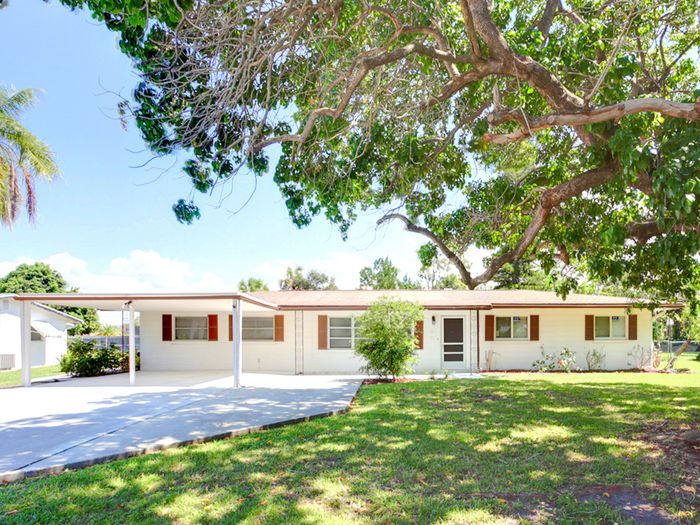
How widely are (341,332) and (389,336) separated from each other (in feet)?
13.7

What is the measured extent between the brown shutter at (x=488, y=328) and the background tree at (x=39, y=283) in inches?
1045

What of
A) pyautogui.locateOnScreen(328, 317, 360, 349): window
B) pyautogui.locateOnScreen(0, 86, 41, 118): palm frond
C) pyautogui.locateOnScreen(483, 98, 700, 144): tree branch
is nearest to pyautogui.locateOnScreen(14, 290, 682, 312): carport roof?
pyautogui.locateOnScreen(328, 317, 360, 349): window

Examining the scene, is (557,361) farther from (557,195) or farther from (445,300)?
(557,195)

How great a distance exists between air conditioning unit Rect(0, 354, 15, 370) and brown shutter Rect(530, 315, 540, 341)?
75.4 feet

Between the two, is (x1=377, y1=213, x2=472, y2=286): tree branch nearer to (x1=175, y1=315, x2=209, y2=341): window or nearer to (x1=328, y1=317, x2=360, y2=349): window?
(x1=328, y1=317, x2=360, y2=349): window

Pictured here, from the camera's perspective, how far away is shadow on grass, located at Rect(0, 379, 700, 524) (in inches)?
159

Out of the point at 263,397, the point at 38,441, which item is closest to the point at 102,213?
the point at 263,397

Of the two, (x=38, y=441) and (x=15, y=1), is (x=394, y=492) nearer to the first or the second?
(x=38, y=441)

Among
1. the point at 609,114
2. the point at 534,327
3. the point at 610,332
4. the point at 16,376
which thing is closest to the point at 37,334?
the point at 16,376

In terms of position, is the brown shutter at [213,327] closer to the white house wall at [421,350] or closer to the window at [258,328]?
the white house wall at [421,350]

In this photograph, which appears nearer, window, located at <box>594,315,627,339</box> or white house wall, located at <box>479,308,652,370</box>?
white house wall, located at <box>479,308,652,370</box>

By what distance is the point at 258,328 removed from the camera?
16.9m

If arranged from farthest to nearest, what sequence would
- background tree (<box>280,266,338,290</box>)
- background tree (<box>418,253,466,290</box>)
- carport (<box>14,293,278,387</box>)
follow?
background tree (<box>280,266,338,290</box>), background tree (<box>418,253,466,290</box>), carport (<box>14,293,278,387</box>)

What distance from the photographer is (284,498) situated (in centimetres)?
434
